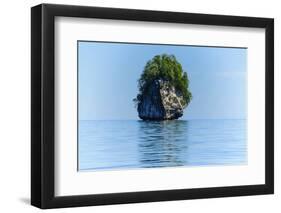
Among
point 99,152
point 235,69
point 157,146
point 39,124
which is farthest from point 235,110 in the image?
point 39,124

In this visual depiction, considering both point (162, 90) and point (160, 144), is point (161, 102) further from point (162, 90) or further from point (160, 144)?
point (160, 144)

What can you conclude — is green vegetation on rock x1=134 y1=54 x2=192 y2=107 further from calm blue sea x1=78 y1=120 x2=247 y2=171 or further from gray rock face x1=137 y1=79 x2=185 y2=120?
calm blue sea x1=78 y1=120 x2=247 y2=171

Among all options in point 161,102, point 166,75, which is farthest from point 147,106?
point 166,75

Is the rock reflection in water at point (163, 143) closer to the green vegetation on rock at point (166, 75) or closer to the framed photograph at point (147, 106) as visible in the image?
the framed photograph at point (147, 106)

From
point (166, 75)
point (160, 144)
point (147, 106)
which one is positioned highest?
point (166, 75)

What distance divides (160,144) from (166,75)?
37cm

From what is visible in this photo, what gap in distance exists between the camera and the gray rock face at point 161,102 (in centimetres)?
438

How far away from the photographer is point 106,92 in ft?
14.0

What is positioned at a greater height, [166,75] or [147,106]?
[166,75]

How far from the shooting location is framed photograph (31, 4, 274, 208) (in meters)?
4.11

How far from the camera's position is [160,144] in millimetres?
4387

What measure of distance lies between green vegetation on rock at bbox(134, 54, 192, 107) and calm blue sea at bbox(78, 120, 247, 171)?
153mm

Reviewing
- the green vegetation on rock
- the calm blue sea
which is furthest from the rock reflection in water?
the green vegetation on rock

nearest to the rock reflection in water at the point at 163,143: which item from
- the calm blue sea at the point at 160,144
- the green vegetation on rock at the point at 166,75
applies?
the calm blue sea at the point at 160,144
